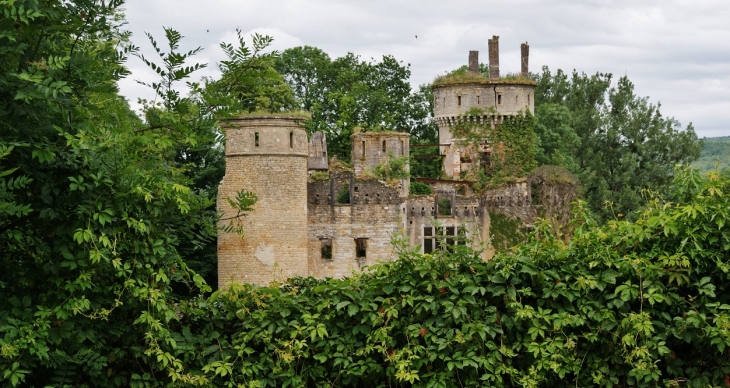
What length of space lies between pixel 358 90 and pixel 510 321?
50056mm

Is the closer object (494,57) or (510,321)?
(510,321)

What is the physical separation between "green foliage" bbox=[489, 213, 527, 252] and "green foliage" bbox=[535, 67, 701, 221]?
1445cm

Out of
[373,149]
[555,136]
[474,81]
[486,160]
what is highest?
[474,81]

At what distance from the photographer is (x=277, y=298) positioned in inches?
463

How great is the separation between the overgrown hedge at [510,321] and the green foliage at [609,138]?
1951 inches

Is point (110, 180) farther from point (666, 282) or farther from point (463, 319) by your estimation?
point (666, 282)

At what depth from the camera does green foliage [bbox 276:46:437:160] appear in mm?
60969

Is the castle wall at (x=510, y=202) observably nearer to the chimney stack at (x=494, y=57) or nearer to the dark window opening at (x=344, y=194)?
the dark window opening at (x=344, y=194)

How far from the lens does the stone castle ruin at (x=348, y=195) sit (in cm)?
3322

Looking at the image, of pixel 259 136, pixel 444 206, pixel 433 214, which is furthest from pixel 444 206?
pixel 259 136

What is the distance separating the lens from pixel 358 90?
6097 centimetres

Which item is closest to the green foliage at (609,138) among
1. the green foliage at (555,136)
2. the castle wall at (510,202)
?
the green foliage at (555,136)

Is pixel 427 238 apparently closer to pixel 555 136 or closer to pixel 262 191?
pixel 262 191

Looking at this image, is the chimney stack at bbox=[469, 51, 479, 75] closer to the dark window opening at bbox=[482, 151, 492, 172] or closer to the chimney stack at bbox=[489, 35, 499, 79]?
the chimney stack at bbox=[489, 35, 499, 79]
